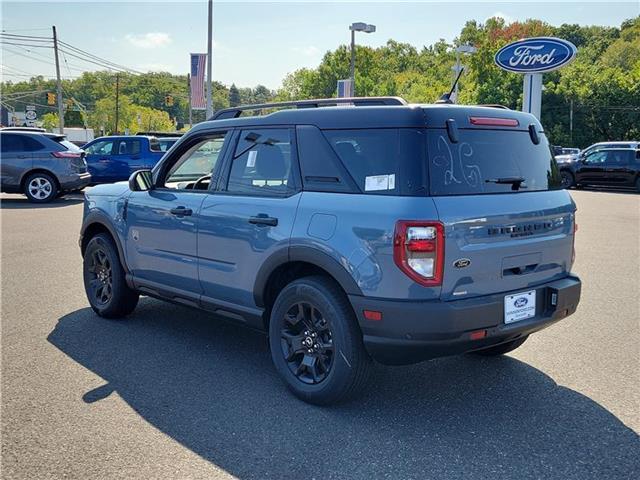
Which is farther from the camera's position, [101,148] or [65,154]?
[101,148]

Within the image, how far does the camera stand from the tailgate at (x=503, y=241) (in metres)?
3.35

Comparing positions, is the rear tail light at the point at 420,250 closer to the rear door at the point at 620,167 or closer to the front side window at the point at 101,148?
the front side window at the point at 101,148

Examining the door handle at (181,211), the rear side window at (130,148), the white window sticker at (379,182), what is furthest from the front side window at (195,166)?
the rear side window at (130,148)

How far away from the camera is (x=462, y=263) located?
3.37 metres

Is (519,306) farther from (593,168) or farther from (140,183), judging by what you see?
(593,168)

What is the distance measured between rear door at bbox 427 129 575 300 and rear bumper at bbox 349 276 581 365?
97 mm

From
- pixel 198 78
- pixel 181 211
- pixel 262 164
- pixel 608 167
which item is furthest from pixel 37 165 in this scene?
pixel 608 167

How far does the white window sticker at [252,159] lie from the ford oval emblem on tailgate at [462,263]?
172cm

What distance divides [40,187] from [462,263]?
48.5ft

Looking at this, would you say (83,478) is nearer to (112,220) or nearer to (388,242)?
(388,242)

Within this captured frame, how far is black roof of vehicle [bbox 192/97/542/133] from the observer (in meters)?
3.51

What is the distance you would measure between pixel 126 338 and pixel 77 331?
504mm

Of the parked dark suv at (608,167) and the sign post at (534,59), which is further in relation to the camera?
the sign post at (534,59)

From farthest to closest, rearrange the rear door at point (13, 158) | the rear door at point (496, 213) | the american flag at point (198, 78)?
1. the american flag at point (198, 78)
2. the rear door at point (13, 158)
3. the rear door at point (496, 213)
